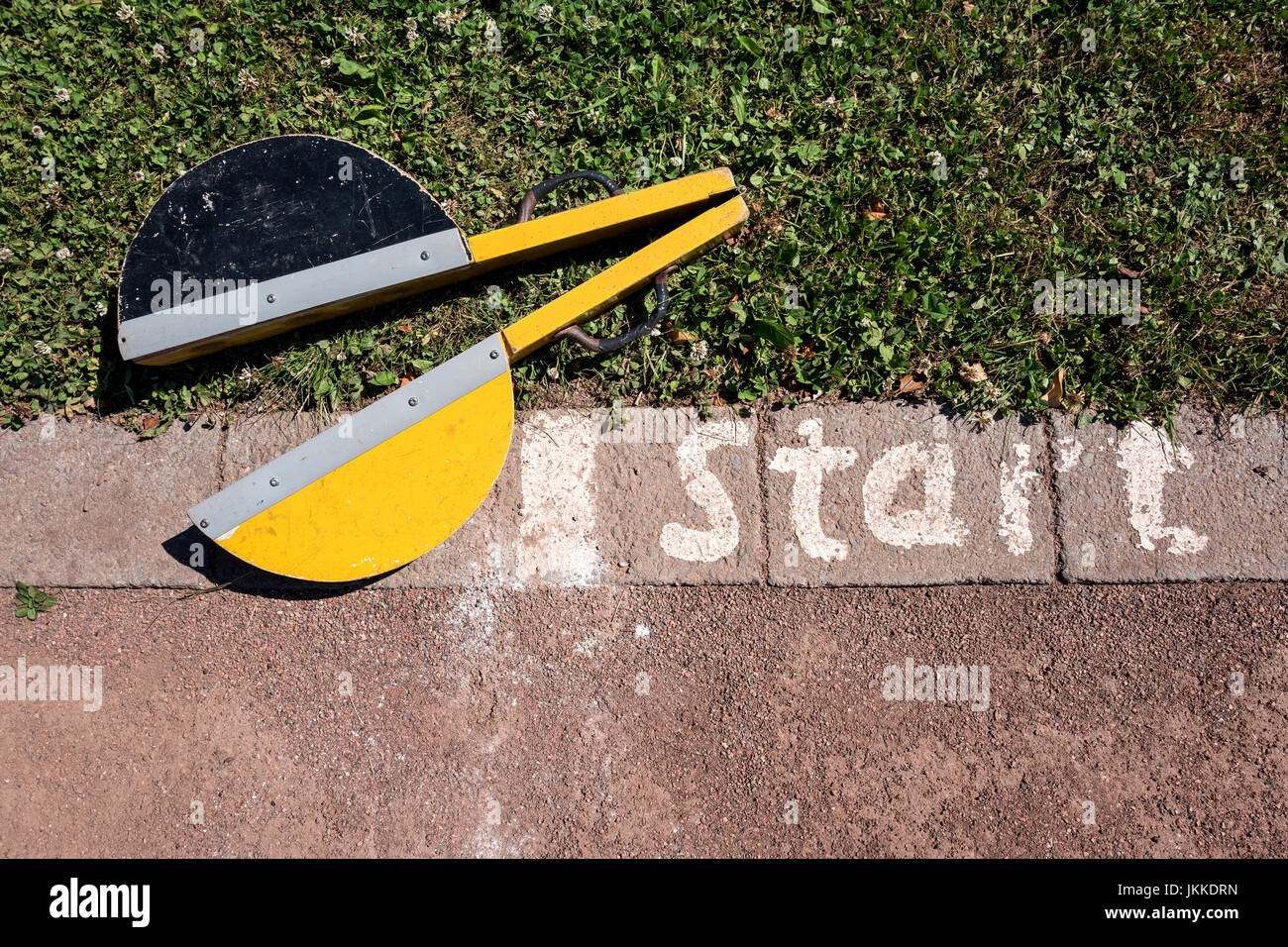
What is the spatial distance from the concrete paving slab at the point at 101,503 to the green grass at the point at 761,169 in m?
0.11

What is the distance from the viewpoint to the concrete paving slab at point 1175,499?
2.91m

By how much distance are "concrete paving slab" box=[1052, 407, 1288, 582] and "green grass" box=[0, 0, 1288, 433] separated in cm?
14

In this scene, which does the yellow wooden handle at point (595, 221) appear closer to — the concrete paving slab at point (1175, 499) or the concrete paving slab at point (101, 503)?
the concrete paving slab at point (101, 503)

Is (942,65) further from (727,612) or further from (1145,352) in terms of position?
(727,612)

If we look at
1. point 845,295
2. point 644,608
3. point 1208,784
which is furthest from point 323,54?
point 1208,784

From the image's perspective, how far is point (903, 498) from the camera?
294 centimetres

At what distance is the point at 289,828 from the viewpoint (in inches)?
112

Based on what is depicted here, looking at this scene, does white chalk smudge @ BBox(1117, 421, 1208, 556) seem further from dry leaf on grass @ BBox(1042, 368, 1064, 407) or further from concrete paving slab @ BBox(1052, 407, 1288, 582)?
dry leaf on grass @ BBox(1042, 368, 1064, 407)

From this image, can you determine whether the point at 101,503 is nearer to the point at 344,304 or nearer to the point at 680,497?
the point at 344,304

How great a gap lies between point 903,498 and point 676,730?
46.5 inches

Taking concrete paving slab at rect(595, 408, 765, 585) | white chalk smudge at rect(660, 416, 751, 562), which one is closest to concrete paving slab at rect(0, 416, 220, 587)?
concrete paving slab at rect(595, 408, 765, 585)

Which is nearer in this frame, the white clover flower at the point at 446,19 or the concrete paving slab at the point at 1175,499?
the concrete paving slab at the point at 1175,499

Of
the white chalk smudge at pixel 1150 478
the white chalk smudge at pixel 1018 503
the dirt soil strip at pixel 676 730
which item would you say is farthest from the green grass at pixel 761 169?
the dirt soil strip at pixel 676 730
